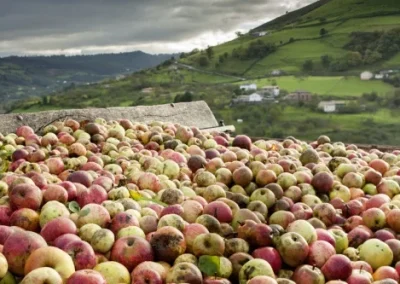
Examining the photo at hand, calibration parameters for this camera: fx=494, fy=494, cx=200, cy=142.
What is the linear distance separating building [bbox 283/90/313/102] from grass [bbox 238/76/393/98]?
2.03 metres

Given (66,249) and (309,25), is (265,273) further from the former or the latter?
(309,25)

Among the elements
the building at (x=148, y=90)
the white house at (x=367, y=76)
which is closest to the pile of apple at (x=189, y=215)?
the white house at (x=367, y=76)

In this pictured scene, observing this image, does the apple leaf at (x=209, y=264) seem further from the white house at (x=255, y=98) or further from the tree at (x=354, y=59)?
the tree at (x=354, y=59)

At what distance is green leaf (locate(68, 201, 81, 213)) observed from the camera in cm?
373

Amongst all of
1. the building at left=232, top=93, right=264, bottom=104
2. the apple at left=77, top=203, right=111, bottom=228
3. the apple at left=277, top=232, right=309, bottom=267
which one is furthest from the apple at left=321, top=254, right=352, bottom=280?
the building at left=232, top=93, right=264, bottom=104

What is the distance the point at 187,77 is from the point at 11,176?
58785 millimetres

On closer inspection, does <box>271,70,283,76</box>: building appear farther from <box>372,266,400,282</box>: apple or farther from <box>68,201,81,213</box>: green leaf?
<box>372,266,400,282</box>: apple

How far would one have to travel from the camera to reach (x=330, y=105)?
38031 millimetres

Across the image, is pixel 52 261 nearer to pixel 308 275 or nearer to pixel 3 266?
pixel 3 266

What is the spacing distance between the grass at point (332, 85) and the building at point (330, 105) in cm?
303

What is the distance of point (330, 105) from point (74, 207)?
36.1 metres

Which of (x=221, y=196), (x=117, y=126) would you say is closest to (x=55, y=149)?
(x=117, y=126)

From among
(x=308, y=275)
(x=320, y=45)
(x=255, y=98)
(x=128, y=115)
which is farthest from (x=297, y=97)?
(x=308, y=275)

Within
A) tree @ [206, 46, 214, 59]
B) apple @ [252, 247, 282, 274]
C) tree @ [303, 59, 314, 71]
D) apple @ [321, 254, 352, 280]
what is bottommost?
tree @ [303, 59, 314, 71]
